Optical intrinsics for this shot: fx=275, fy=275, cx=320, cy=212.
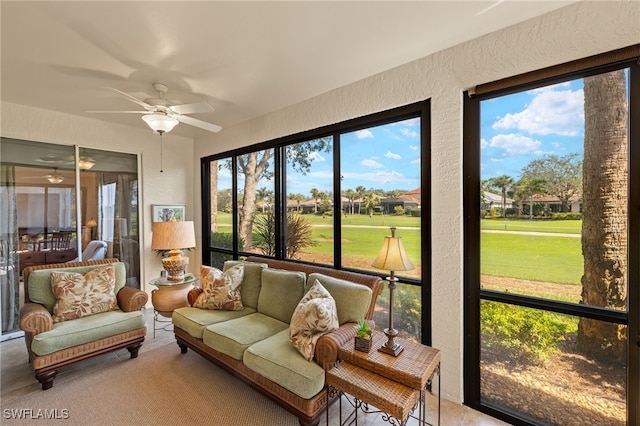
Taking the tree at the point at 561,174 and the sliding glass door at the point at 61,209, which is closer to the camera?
the tree at the point at 561,174

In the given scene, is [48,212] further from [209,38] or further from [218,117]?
[209,38]

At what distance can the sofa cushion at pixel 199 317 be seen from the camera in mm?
2635

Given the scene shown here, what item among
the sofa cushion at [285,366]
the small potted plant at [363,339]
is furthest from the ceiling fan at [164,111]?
the small potted plant at [363,339]

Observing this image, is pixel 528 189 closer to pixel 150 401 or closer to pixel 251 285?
pixel 251 285

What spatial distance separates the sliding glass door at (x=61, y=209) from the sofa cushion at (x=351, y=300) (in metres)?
3.74

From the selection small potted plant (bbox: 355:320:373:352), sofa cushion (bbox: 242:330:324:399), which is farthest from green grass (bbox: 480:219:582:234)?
sofa cushion (bbox: 242:330:324:399)

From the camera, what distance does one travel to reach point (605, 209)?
5.80 feet

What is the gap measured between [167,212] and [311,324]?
3785 mm

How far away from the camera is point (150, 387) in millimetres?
2404

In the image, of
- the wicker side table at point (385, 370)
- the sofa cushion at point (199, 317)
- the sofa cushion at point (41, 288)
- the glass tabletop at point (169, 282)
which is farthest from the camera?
the glass tabletop at point (169, 282)

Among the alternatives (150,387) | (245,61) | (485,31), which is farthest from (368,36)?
(150,387)

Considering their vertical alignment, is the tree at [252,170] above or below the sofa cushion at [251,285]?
above

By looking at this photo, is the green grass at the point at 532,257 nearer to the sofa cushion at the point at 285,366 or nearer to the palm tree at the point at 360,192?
the palm tree at the point at 360,192

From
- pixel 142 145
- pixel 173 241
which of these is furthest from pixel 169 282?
pixel 142 145
